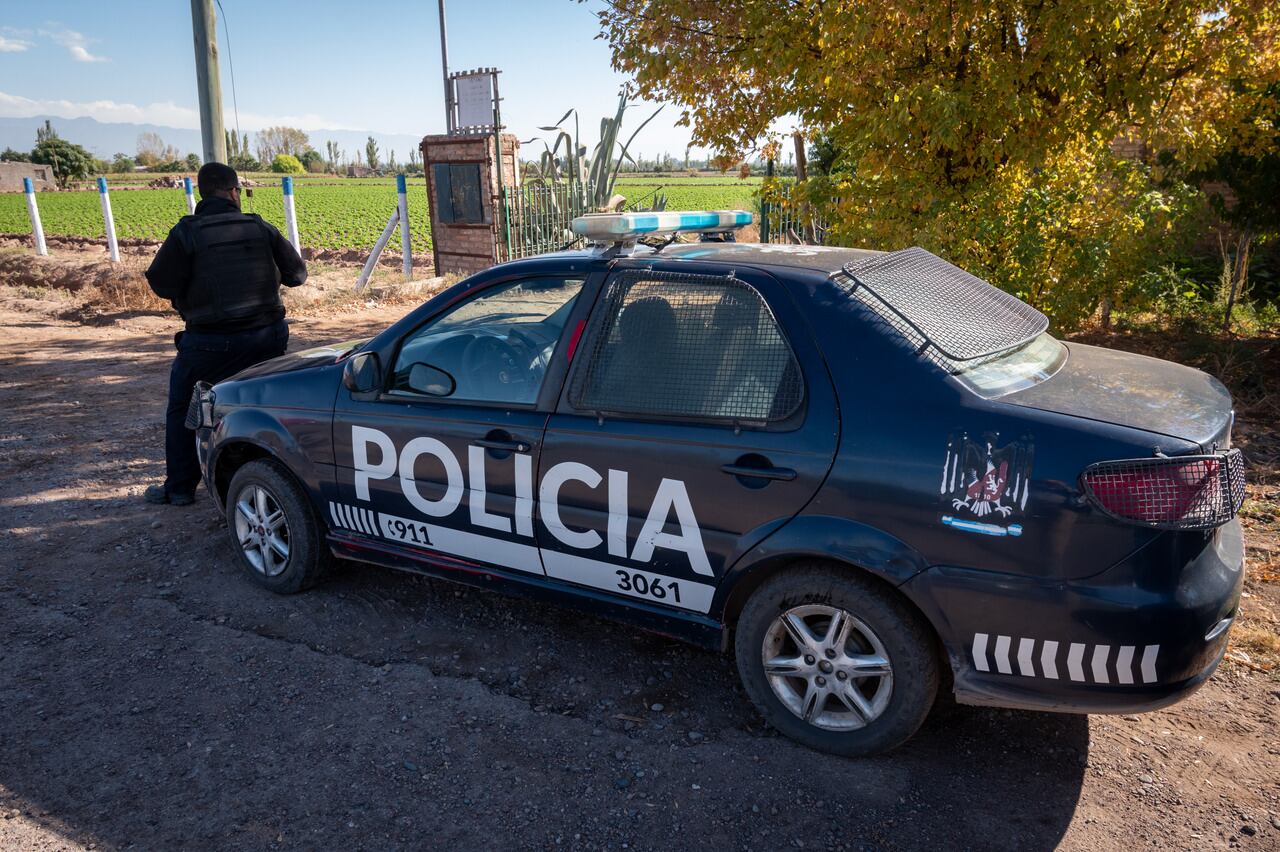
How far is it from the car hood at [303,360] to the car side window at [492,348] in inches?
18.2

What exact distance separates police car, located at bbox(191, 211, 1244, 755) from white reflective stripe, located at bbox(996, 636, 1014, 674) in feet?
0.04

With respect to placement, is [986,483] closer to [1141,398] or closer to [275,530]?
[1141,398]

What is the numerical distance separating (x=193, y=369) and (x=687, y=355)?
145 inches

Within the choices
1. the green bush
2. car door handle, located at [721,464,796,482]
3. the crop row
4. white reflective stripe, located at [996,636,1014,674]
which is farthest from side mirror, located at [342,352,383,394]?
the green bush

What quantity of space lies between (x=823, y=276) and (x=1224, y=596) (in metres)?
1.57

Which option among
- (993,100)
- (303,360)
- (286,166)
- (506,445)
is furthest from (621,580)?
(286,166)

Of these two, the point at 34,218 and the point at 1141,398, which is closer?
the point at 1141,398

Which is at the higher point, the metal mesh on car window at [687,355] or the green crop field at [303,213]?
the green crop field at [303,213]

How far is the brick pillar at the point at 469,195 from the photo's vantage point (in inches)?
603

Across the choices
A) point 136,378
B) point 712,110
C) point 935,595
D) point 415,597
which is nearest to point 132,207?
point 136,378

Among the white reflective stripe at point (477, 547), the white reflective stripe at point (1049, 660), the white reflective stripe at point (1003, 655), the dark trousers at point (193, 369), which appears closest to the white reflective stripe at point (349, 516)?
the white reflective stripe at point (477, 547)

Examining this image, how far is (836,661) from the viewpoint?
10.2 feet

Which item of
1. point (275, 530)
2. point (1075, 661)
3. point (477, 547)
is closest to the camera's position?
point (1075, 661)

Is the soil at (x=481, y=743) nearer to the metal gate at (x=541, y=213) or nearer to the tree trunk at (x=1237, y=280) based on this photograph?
the tree trunk at (x=1237, y=280)
